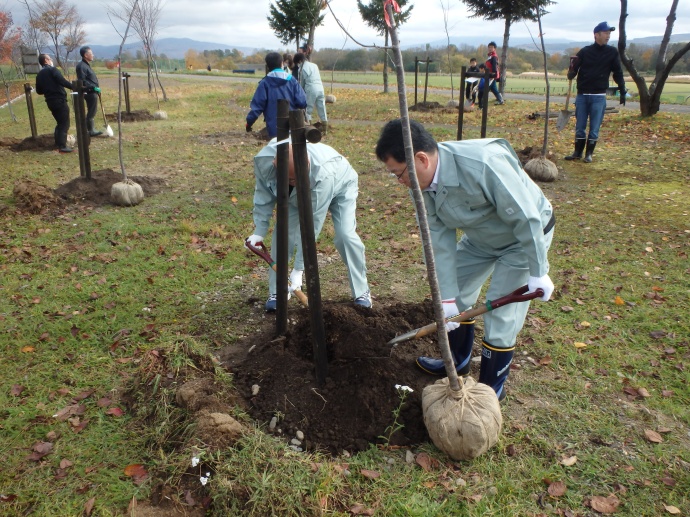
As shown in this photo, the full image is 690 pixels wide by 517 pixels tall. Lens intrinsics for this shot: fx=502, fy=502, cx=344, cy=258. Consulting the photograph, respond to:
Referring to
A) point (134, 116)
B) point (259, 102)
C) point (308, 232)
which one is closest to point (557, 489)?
point (308, 232)

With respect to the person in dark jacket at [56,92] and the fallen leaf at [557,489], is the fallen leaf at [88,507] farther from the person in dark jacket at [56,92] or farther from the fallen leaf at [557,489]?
the person in dark jacket at [56,92]

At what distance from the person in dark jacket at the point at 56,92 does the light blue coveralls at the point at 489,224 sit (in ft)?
30.7

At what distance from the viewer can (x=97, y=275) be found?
4.78 meters

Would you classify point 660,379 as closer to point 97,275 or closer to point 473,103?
point 97,275

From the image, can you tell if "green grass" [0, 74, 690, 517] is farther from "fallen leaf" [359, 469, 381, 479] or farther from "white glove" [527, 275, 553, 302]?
"white glove" [527, 275, 553, 302]

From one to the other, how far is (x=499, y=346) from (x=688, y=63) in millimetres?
37349

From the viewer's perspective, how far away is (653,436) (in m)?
2.72

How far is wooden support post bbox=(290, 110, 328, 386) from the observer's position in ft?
8.69

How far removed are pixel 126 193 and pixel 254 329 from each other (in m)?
4.09

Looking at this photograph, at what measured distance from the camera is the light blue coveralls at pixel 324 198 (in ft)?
11.1

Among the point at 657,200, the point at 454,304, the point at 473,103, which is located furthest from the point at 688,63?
the point at 454,304

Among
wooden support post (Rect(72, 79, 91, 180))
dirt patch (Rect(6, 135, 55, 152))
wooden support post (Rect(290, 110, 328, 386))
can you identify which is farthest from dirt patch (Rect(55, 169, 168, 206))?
wooden support post (Rect(290, 110, 328, 386))

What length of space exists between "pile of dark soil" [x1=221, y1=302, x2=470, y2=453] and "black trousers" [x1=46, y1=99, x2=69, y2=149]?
8.92 meters

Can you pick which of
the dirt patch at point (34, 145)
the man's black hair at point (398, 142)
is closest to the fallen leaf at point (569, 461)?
the man's black hair at point (398, 142)
